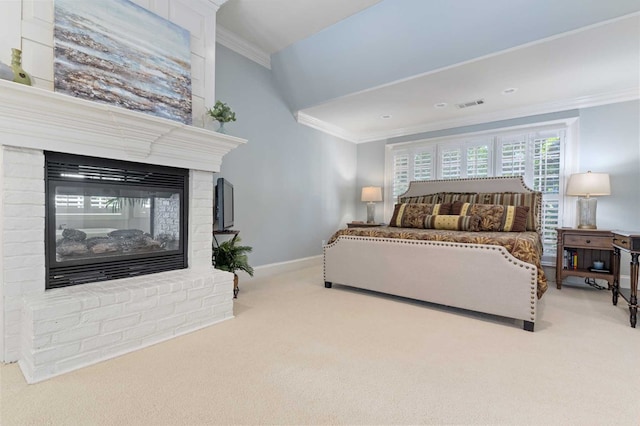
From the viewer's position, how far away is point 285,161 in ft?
15.5

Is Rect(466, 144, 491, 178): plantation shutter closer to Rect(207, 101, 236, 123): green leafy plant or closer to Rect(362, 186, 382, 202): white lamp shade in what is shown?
Rect(362, 186, 382, 202): white lamp shade

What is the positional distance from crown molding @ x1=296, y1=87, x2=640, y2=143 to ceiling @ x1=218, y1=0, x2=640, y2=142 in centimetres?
1

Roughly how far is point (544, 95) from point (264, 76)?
12.4 ft

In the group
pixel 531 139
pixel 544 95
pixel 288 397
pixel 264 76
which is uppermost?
pixel 264 76

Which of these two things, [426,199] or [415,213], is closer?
[415,213]

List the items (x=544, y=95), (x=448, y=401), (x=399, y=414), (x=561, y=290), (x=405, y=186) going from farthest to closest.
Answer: (x=405, y=186) → (x=544, y=95) → (x=561, y=290) → (x=448, y=401) → (x=399, y=414)

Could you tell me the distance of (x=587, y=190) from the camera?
3.71 m

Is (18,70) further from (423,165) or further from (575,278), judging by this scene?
(575,278)

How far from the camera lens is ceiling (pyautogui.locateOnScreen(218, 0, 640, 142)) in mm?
2965

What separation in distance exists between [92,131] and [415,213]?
12.2 feet

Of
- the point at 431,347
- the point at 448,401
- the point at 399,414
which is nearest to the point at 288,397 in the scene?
the point at 399,414

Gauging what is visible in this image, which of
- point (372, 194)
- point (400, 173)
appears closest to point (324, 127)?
point (372, 194)

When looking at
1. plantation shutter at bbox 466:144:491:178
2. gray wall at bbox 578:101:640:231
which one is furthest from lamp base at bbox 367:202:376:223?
gray wall at bbox 578:101:640:231

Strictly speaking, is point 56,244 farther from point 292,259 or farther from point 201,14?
point 292,259
